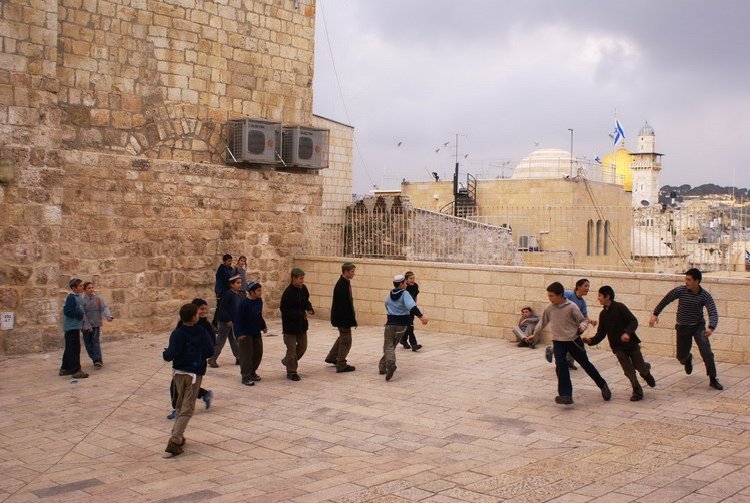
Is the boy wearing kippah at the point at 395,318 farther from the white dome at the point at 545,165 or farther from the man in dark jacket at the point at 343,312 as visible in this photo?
the white dome at the point at 545,165

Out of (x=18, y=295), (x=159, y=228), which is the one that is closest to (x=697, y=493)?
(x=18, y=295)

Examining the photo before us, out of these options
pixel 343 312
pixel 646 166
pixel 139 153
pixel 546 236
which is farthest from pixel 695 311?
pixel 646 166

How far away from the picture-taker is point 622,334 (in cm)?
836

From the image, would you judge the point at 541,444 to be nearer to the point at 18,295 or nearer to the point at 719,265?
the point at 719,265

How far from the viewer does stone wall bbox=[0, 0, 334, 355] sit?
1109 cm

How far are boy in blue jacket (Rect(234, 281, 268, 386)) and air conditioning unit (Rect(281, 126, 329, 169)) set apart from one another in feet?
21.0

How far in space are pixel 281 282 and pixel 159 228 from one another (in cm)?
301

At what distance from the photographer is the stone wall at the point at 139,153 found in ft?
36.4

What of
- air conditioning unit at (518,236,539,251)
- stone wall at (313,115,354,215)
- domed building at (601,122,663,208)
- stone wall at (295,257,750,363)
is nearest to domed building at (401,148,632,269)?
air conditioning unit at (518,236,539,251)

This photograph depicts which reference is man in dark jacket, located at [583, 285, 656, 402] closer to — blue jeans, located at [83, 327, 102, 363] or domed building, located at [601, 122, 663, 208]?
blue jeans, located at [83, 327, 102, 363]

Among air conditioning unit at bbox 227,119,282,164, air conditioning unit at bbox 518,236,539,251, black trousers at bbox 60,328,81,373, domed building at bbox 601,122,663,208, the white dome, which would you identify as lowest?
black trousers at bbox 60,328,81,373

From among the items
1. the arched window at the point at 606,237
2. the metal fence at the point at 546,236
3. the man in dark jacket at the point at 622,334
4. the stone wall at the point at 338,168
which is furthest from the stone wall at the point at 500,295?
the stone wall at the point at 338,168

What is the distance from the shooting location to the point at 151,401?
8.79m

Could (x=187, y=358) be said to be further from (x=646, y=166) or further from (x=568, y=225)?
(x=646, y=166)
